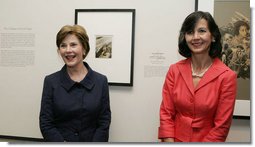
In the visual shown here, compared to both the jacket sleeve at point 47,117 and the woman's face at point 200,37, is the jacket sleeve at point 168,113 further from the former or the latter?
the jacket sleeve at point 47,117

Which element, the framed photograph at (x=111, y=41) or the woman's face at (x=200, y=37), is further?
the framed photograph at (x=111, y=41)

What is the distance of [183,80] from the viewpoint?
3.07 feet

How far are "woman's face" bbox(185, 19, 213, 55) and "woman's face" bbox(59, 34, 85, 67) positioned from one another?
0.37 meters

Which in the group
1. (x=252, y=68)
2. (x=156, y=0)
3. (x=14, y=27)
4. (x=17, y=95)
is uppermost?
(x=156, y=0)

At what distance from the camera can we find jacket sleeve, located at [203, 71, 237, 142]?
889mm

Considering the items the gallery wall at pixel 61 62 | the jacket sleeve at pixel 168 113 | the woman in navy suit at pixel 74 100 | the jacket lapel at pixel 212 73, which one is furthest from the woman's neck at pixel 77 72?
the jacket lapel at pixel 212 73

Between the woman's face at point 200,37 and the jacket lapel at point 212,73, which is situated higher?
the woman's face at point 200,37

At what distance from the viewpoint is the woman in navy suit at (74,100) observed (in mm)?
988

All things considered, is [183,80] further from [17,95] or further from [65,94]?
[17,95]

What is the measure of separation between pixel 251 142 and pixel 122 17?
0.63m

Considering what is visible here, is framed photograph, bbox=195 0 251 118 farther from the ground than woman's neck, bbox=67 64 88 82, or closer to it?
farther from the ground

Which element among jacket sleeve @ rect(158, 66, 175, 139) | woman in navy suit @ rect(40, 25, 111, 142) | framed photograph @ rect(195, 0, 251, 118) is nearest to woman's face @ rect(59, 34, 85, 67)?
woman in navy suit @ rect(40, 25, 111, 142)

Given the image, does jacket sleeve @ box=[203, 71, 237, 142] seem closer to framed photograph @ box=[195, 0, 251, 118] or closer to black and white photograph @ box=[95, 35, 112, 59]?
framed photograph @ box=[195, 0, 251, 118]

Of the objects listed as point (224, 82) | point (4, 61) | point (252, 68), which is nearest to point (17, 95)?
point (4, 61)
